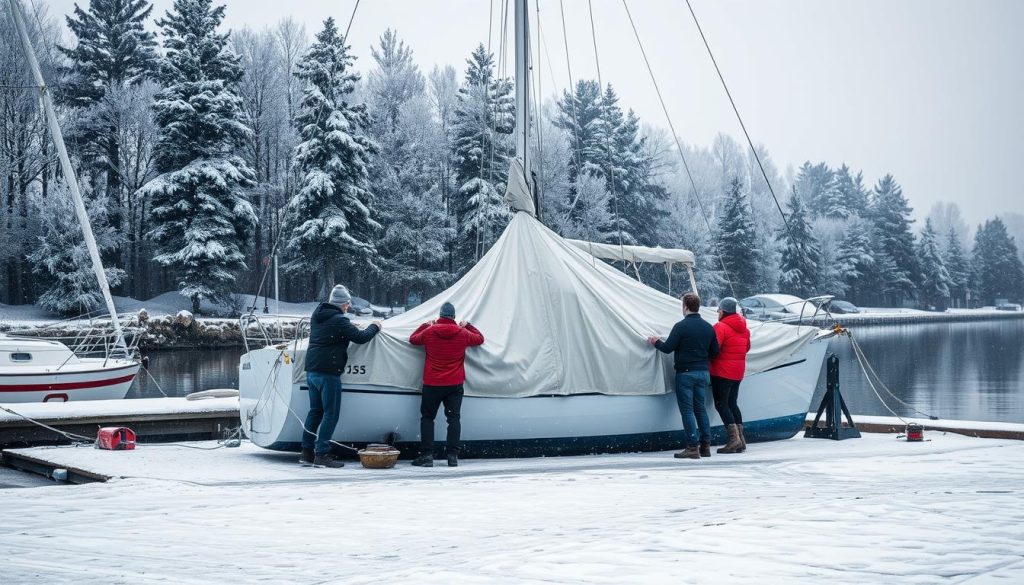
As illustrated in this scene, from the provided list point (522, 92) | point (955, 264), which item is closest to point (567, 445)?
point (522, 92)

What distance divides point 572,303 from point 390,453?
2901mm

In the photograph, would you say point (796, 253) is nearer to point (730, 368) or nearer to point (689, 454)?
point (730, 368)

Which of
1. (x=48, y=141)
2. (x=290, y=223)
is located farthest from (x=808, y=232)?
(x=48, y=141)

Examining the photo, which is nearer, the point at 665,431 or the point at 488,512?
the point at 488,512

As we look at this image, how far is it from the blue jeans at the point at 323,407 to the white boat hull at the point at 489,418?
0.83ft


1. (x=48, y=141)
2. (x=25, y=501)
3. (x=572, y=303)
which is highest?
(x=48, y=141)

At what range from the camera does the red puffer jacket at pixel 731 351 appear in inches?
430

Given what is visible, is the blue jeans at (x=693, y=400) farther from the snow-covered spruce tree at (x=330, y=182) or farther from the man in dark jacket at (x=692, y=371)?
the snow-covered spruce tree at (x=330, y=182)

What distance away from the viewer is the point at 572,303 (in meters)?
11.1

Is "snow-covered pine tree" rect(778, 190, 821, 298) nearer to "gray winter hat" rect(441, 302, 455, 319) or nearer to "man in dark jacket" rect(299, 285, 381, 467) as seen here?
"gray winter hat" rect(441, 302, 455, 319)

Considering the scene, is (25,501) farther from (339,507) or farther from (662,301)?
(662,301)

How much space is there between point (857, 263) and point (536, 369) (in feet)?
227

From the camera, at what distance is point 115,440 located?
37.1ft

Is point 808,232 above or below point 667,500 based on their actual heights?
above
